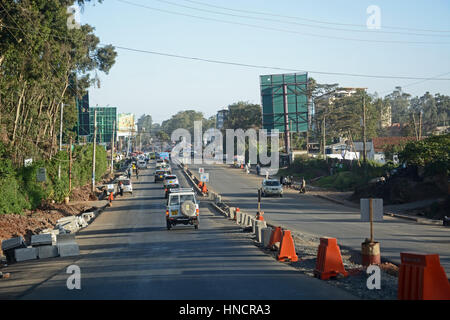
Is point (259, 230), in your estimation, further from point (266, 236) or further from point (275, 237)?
point (275, 237)

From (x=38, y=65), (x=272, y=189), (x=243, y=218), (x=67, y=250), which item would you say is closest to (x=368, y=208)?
(x=67, y=250)

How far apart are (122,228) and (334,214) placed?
14999 millimetres

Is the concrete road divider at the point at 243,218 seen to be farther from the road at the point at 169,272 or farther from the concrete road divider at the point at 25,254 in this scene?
the concrete road divider at the point at 25,254

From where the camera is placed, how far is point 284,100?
71625 mm

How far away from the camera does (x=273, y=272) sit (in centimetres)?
1422

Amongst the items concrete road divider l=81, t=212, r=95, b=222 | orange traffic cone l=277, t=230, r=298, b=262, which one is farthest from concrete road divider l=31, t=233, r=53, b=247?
concrete road divider l=81, t=212, r=95, b=222

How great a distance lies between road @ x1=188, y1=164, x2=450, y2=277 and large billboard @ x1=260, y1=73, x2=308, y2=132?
49.2 feet

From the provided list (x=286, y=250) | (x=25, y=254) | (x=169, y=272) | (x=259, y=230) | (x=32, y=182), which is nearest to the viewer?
(x=169, y=272)

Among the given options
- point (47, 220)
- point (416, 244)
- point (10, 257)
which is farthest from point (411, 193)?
point (10, 257)

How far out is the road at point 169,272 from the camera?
11562 millimetres

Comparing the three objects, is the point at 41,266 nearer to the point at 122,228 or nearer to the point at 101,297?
the point at 101,297

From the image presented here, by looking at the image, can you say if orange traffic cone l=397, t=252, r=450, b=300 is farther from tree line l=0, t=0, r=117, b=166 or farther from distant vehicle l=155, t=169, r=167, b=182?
distant vehicle l=155, t=169, r=167, b=182

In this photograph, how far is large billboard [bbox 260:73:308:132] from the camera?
7056 centimetres

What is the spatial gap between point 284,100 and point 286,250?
183 feet
